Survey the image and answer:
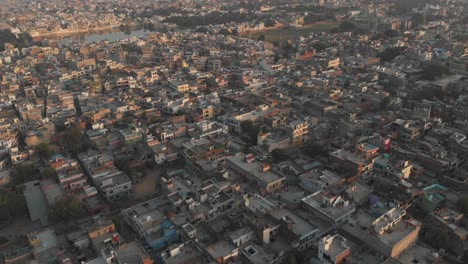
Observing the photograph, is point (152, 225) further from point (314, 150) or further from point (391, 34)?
point (391, 34)

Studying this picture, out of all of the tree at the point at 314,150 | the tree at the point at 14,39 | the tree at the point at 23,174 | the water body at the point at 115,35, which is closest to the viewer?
the tree at the point at 23,174

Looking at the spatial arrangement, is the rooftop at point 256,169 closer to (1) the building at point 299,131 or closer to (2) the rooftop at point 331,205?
(2) the rooftop at point 331,205

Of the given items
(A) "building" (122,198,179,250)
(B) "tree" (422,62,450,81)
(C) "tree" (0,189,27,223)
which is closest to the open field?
(B) "tree" (422,62,450,81)

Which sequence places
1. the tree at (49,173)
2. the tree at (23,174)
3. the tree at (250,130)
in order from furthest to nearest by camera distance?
the tree at (250,130) < the tree at (23,174) < the tree at (49,173)

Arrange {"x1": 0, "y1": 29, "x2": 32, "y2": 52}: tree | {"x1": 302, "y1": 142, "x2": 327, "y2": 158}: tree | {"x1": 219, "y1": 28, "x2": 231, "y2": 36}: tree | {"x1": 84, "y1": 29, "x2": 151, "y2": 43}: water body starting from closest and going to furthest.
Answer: {"x1": 302, "y1": 142, "x2": 327, "y2": 158}: tree, {"x1": 0, "y1": 29, "x2": 32, "y2": 52}: tree, {"x1": 219, "y1": 28, "x2": 231, "y2": 36}: tree, {"x1": 84, "y1": 29, "x2": 151, "y2": 43}: water body

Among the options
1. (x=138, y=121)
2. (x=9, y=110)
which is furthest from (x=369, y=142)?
(x=9, y=110)

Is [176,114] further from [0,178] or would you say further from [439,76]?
[439,76]

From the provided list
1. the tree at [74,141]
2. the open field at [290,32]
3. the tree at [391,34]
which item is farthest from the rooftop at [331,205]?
the open field at [290,32]

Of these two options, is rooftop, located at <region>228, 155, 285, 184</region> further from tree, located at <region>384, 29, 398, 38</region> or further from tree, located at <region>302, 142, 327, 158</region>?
tree, located at <region>384, 29, 398, 38</region>
